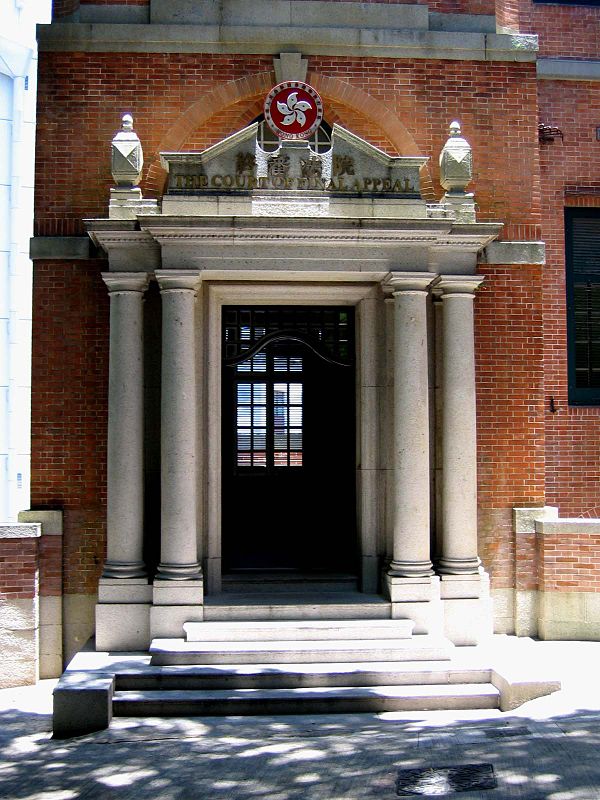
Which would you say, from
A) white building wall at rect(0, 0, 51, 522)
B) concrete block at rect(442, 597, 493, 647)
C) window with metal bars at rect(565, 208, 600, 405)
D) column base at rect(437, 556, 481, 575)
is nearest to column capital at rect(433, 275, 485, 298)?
window with metal bars at rect(565, 208, 600, 405)

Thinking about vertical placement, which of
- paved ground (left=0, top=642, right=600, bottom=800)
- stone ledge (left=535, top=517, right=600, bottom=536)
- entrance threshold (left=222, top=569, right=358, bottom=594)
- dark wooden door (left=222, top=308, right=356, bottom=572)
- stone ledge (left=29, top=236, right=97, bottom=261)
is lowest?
paved ground (left=0, top=642, right=600, bottom=800)

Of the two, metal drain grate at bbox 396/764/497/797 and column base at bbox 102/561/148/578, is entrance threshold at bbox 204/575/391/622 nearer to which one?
column base at bbox 102/561/148/578

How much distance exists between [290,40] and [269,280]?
311cm

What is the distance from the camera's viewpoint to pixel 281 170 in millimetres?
10109

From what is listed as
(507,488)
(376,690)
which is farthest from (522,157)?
(376,690)

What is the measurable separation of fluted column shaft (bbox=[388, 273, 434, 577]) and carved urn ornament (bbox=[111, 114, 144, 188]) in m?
3.08

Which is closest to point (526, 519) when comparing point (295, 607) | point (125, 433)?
point (295, 607)

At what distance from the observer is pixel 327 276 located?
408 inches

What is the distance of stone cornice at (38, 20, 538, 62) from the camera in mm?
11148

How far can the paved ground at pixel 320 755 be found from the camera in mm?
6664

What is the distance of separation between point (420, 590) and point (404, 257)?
3607mm

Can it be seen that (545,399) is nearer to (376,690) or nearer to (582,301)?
(582,301)

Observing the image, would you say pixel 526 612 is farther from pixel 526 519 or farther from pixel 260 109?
pixel 260 109

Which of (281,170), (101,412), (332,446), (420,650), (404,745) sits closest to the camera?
(404,745)
